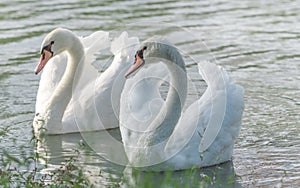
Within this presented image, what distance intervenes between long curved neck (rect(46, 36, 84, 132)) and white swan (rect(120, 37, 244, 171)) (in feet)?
5.36

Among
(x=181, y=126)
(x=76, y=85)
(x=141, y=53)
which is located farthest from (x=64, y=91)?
(x=181, y=126)

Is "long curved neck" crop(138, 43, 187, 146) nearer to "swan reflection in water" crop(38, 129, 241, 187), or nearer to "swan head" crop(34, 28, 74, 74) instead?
"swan reflection in water" crop(38, 129, 241, 187)

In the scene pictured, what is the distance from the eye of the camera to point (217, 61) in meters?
12.2

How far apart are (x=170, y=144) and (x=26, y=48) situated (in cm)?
526

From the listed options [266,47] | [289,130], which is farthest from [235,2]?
[289,130]

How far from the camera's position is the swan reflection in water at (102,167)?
25.7 ft

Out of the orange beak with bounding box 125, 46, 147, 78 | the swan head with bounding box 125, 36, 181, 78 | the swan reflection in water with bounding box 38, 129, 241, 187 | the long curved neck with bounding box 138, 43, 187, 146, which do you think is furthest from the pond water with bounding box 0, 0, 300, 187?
the swan head with bounding box 125, 36, 181, 78

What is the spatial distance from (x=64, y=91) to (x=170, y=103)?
2.17 m

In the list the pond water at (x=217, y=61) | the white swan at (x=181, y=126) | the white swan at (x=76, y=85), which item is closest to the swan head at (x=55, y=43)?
the white swan at (x=76, y=85)

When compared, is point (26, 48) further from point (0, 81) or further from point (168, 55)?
point (168, 55)

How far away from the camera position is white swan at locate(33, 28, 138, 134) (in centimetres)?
991

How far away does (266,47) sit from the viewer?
42.7 feet

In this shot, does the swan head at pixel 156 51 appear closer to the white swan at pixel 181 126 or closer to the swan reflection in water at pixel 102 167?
the white swan at pixel 181 126

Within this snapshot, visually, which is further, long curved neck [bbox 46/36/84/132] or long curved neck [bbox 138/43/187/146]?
long curved neck [bbox 46/36/84/132]
